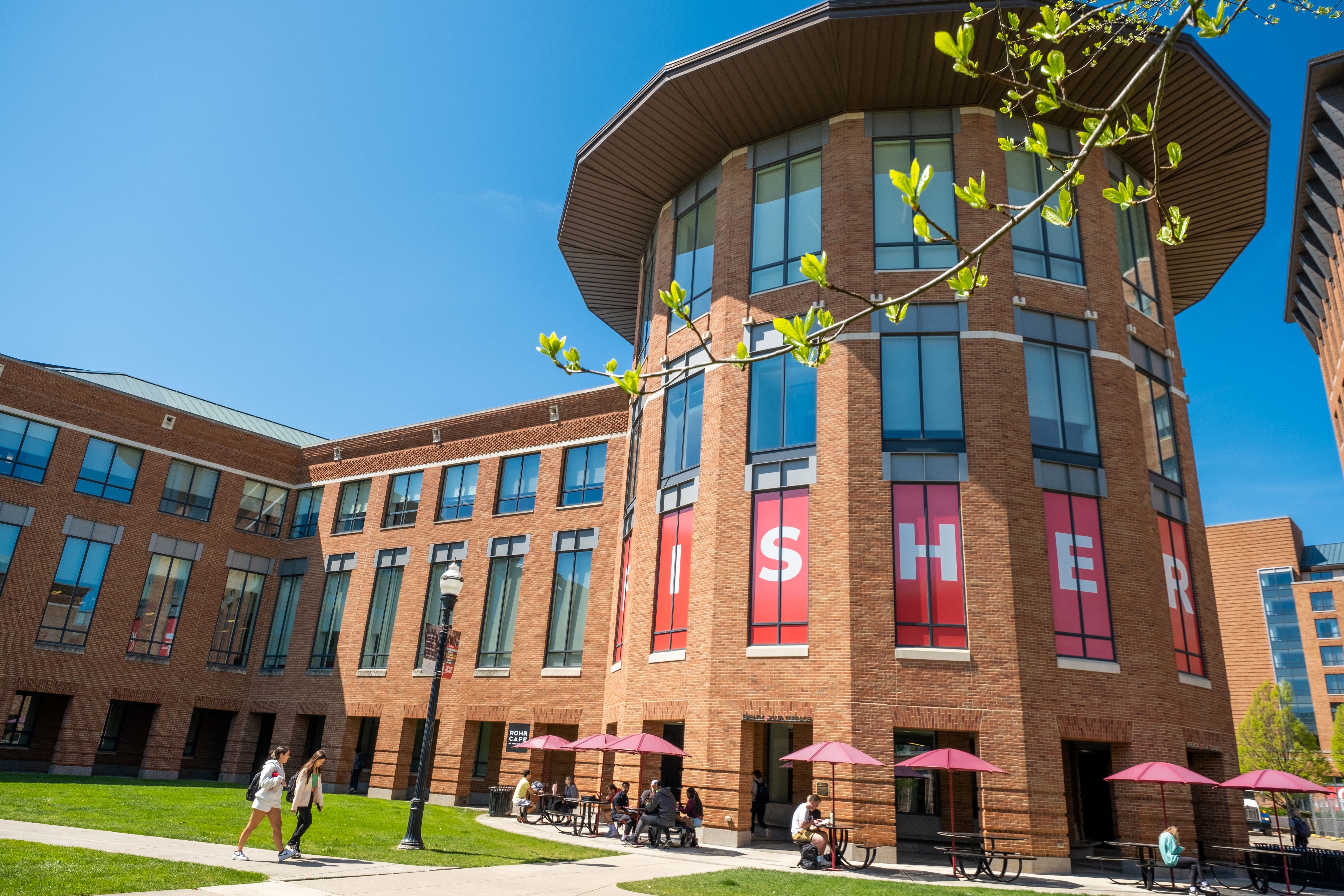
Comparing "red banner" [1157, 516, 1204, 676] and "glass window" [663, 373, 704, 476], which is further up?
"glass window" [663, 373, 704, 476]

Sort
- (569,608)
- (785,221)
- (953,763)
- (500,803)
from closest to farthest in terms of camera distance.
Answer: (953,763) → (785,221) → (500,803) → (569,608)

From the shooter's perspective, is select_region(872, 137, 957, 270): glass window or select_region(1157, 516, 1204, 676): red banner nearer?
select_region(1157, 516, 1204, 676): red banner

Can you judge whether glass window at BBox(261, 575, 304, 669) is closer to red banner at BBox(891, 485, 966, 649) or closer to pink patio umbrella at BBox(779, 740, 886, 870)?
pink patio umbrella at BBox(779, 740, 886, 870)

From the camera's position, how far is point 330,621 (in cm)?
3678

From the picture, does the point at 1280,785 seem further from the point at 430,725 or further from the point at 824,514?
the point at 430,725

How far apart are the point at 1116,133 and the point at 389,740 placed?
108 feet

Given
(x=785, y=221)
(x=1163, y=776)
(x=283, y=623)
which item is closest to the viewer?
(x=1163, y=776)

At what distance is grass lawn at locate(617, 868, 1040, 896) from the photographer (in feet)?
41.8

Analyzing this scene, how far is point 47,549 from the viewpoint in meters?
32.7

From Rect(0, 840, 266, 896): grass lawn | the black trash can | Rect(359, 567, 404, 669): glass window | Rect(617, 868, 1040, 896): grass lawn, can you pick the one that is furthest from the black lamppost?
Rect(359, 567, 404, 669): glass window

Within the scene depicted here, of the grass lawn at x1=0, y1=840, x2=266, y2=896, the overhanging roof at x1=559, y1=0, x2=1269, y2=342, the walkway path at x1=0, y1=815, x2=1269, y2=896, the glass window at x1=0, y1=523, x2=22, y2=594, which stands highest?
the overhanging roof at x1=559, y1=0, x2=1269, y2=342

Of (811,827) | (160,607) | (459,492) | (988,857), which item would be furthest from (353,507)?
(988,857)

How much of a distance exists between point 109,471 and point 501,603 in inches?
673

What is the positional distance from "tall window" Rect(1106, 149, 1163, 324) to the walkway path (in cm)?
1600
